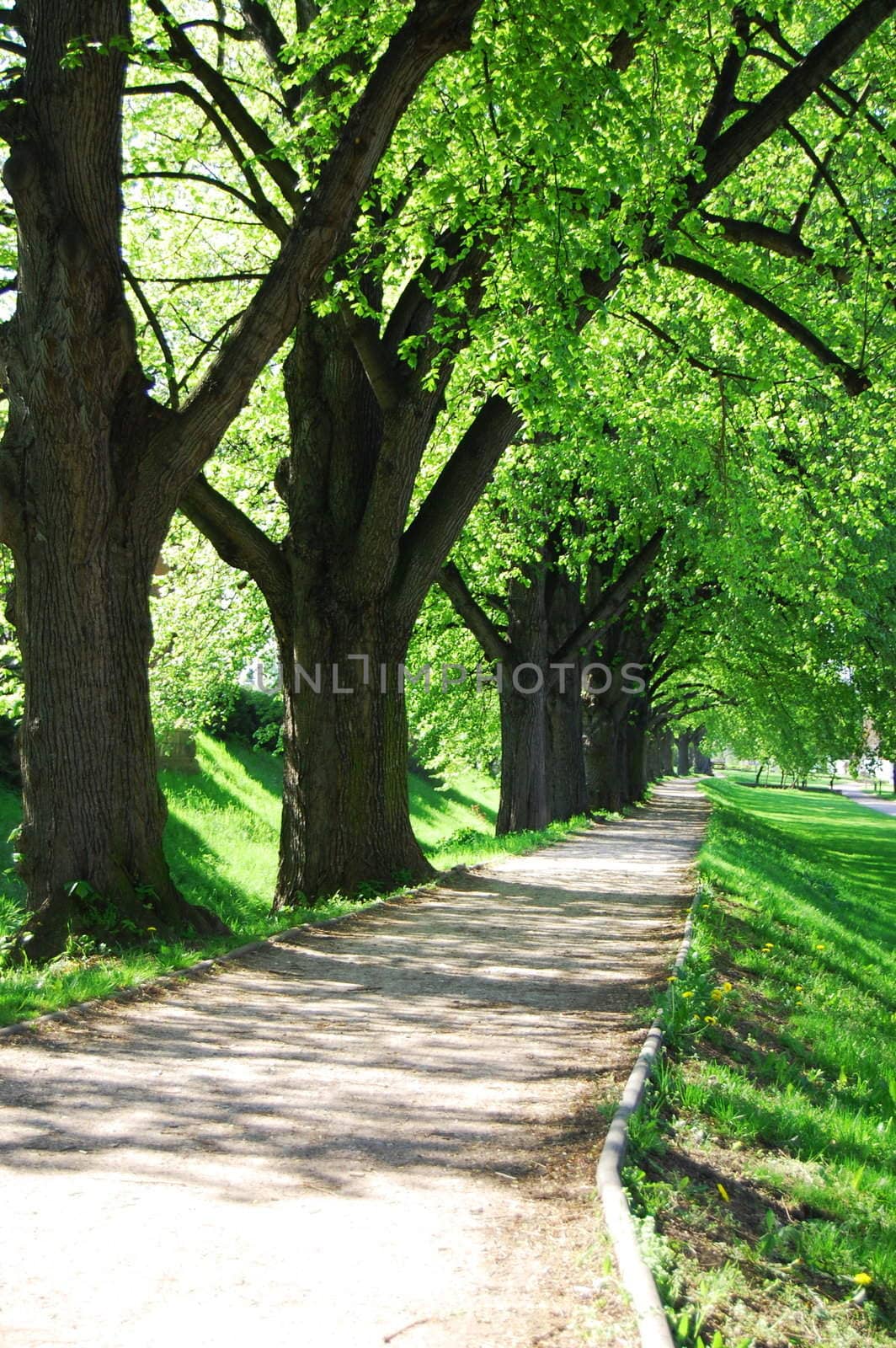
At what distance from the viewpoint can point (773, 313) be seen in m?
10.8

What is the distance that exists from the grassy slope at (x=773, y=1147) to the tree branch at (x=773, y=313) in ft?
16.7

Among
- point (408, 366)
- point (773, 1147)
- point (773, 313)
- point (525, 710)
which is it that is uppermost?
point (773, 313)

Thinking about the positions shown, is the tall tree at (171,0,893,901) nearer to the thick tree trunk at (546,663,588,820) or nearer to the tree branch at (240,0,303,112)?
the tree branch at (240,0,303,112)

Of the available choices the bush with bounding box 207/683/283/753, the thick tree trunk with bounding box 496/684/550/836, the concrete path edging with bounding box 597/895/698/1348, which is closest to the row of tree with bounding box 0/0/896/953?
the thick tree trunk with bounding box 496/684/550/836

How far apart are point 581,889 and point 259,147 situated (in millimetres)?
8137

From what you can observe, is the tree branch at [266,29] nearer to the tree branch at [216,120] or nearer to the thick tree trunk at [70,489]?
the tree branch at [216,120]

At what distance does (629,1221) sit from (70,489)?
20.8 feet

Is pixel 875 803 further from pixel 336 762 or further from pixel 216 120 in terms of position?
pixel 216 120

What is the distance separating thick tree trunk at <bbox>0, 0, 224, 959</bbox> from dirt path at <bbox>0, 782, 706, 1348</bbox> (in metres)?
1.28

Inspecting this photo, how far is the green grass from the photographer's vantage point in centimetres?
720

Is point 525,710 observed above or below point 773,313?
below

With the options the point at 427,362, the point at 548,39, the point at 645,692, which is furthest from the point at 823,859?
the point at 548,39

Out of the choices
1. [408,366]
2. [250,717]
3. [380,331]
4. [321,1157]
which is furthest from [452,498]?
[250,717]

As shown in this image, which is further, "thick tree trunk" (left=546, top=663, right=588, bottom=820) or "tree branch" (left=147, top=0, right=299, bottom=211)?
"thick tree trunk" (left=546, top=663, right=588, bottom=820)
